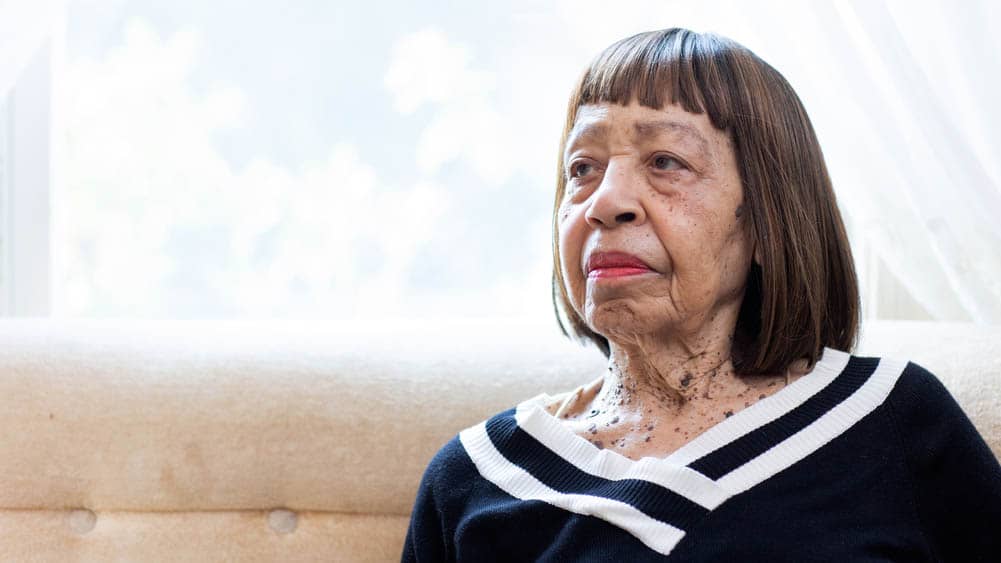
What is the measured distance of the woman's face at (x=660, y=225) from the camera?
40.7 inches

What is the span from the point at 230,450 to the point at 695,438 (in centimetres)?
63

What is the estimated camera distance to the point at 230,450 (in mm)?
1299

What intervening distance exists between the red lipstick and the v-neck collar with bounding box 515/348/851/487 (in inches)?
7.5

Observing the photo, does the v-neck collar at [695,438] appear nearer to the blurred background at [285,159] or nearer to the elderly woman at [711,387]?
the elderly woman at [711,387]

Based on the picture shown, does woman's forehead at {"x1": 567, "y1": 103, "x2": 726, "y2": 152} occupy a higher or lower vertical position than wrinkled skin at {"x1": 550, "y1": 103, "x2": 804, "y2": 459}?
higher

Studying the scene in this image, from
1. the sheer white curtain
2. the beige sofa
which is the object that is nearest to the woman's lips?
the beige sofa

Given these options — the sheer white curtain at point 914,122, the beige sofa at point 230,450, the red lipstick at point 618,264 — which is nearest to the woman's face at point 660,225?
the red lipstick at point 618,264

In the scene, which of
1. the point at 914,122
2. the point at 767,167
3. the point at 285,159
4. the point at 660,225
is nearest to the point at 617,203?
the point at 660,225

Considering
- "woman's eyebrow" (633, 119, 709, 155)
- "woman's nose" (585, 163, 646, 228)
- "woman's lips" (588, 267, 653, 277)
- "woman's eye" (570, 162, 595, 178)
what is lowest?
"woman's lips" (588, 267, 653, 277)

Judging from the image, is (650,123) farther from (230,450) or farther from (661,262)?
(230,450)

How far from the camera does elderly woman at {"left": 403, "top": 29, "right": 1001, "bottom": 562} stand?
0.98m

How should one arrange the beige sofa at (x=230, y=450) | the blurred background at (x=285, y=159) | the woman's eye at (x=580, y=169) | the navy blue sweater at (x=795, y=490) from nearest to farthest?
the navy blue sweater at (x=795, y=490) → the woman's eye at (x=580, y=169) → the beige sofa at (x=230, y=450) → the blurred background at (x=285, y=159)

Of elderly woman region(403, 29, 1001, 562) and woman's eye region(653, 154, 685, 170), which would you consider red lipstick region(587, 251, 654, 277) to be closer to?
elderly woman region(403, 29, 1001, 562)

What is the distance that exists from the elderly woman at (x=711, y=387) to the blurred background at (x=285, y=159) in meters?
0.82
